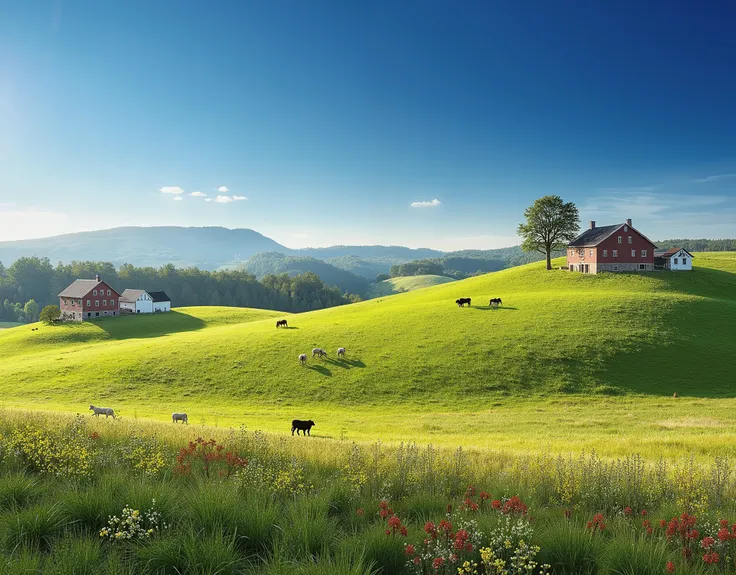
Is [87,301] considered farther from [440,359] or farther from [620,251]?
[620,251]

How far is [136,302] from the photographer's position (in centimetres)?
11475

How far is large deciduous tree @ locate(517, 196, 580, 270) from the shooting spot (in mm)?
85500

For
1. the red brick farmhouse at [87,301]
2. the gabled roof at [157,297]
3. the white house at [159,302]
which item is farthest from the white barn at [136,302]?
the red brick farmhouse at [87,301]

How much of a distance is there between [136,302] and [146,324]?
26.0 meters

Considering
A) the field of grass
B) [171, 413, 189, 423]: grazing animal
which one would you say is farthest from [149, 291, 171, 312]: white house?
[171, 413, 189, 423]: grazing animal

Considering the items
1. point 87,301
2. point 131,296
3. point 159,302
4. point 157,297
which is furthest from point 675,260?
point 131,296

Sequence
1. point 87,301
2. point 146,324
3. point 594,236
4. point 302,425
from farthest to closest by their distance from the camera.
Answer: point 87,301
point 146,324
point 594,236
point 302,425

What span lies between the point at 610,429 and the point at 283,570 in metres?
28.2

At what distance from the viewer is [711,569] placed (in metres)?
5.66

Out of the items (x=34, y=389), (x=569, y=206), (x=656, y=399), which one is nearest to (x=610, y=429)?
(x=656, y=399)

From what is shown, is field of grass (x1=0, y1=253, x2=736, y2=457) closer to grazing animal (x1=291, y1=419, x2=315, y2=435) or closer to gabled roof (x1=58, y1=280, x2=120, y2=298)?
grazing animal (x1=291, y1=419, x2=315, y2=435)

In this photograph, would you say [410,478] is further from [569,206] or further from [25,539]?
[569,206]

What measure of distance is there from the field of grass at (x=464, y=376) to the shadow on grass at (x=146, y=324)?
52.4 ft

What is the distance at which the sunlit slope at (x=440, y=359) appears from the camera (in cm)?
4038
